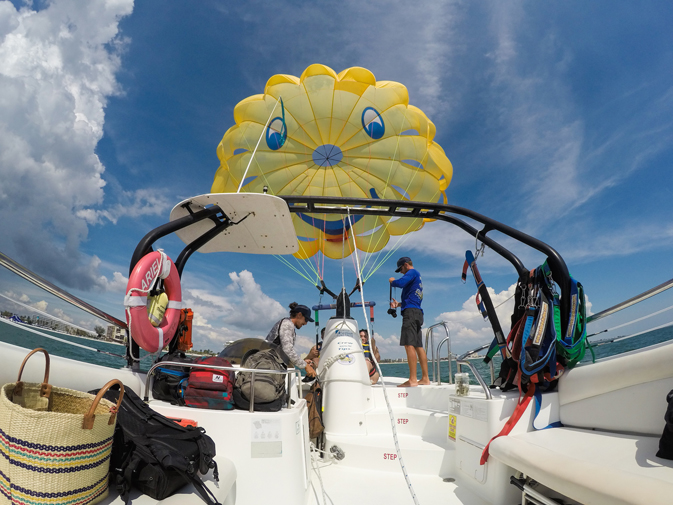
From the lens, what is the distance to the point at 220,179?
6.80 m

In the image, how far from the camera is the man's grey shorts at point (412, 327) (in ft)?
14.8

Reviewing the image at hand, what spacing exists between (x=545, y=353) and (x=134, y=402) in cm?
274

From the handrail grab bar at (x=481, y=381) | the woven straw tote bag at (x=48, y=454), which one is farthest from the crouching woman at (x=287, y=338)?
the woven straw tote bag at (x=48, y=454)

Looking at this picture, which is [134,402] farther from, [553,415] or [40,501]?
[553,415]

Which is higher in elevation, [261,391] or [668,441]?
[261,391]

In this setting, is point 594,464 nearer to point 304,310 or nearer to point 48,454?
point 48,454

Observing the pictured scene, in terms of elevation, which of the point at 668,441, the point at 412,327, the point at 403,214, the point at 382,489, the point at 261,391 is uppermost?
the point at 403,214

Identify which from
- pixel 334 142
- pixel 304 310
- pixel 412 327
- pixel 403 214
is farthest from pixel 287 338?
pixel 334 142

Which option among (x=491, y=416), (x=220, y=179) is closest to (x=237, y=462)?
(x=491, y=416)

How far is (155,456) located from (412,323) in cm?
346

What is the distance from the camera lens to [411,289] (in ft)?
15.5

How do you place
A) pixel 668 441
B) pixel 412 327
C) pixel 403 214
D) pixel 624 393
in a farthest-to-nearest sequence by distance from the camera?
1. pixel 412 327
2. pixel 403 214
3. pixel 624 393
4. pixel 668 441

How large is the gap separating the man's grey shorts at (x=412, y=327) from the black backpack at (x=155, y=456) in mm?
3107

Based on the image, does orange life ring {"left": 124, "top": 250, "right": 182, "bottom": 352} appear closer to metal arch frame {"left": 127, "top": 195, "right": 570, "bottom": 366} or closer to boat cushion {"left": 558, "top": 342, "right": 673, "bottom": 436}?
metal arch frame {"left": 127, "top": 195, "right": 570, "bottom": 366}
